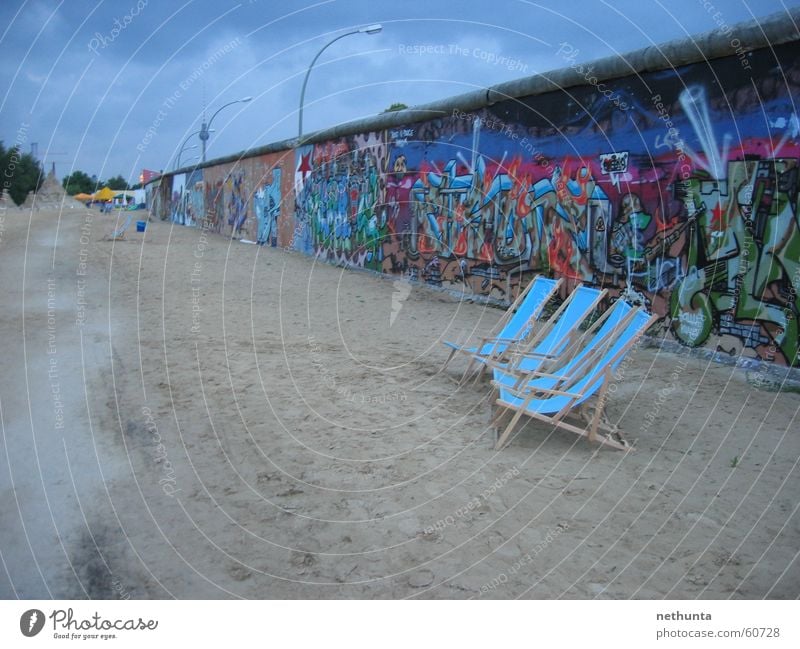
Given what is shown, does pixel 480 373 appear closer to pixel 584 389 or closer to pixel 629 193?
pixel 584 389

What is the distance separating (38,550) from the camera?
322cm

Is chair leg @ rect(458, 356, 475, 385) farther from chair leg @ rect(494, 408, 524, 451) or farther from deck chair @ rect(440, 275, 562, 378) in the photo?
chair leg @ rect(494, 408, 524, 451)

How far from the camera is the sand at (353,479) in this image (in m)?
3.02

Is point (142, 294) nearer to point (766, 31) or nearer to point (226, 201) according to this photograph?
point (766, 31)

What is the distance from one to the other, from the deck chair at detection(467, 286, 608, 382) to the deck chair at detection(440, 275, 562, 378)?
4.2 inches

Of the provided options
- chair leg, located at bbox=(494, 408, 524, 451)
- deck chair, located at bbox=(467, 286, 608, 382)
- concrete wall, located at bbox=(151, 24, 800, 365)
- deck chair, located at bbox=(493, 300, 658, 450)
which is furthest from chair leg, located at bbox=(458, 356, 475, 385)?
concrete wall, located at bbox=(151, 24, 800, 365)

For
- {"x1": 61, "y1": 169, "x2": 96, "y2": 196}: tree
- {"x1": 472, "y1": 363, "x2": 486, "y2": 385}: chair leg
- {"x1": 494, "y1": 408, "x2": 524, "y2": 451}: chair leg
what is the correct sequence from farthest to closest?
{"x1": 61, "y1": 169, "x2": 96, "y2": 196}: tree < {"x1": 472, "y1": 363, "x2": 486, "y2": 385}: chair leg < {"x1": 494, "y1": 408, "x2": 524, "y2": 451}: chair leg

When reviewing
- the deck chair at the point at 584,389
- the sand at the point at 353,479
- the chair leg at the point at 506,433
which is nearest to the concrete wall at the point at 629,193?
the sand at the point at 353,479

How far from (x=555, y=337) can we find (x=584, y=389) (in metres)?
1.78

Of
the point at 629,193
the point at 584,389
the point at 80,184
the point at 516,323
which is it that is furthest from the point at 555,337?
the point at 80,184

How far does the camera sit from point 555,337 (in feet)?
20.5

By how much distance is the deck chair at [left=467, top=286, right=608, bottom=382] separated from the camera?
5.58 metres

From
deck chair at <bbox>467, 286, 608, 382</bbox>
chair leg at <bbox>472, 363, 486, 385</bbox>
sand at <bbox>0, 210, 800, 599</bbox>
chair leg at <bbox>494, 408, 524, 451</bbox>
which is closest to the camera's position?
sand at <bbox>0, 210, 800, 599</bbox>
